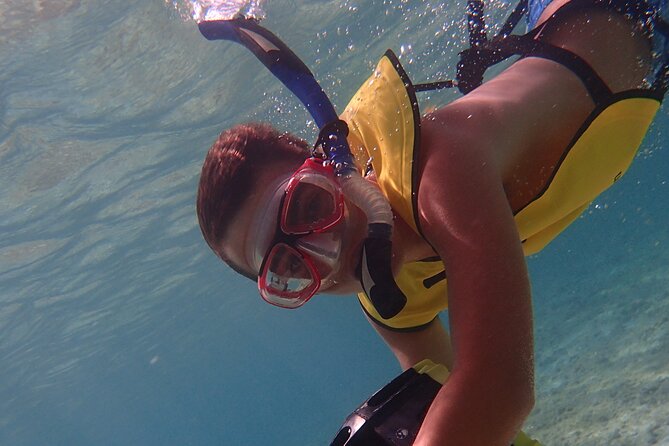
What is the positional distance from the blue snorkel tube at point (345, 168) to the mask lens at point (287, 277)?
353mm

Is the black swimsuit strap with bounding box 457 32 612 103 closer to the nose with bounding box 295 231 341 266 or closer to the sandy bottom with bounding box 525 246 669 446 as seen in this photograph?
the nose with bounding box 295 231 341 266

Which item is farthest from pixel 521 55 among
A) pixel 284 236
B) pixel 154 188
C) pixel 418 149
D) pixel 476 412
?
pixel 154 188

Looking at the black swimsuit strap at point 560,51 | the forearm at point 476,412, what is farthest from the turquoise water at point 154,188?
the forearm at point 476,412

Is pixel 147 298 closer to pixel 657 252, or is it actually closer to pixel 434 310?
pixel 657 252

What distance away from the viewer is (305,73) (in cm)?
276

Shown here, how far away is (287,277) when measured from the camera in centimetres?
243

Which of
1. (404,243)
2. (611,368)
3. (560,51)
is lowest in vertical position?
(611,368)

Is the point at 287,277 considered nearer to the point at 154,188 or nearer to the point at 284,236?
the point at 284,236

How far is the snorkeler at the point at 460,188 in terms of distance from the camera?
4.76ft

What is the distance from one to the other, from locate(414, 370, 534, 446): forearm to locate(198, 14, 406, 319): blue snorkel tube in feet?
1.85

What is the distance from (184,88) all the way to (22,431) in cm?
4803

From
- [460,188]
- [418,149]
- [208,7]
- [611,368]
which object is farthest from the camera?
[611,368]

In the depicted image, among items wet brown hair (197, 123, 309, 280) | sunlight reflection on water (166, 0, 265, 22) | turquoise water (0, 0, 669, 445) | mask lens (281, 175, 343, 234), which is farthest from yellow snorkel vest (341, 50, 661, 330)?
sunlight reflection on water (166, 0, 265, 22)

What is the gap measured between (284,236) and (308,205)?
17cm
